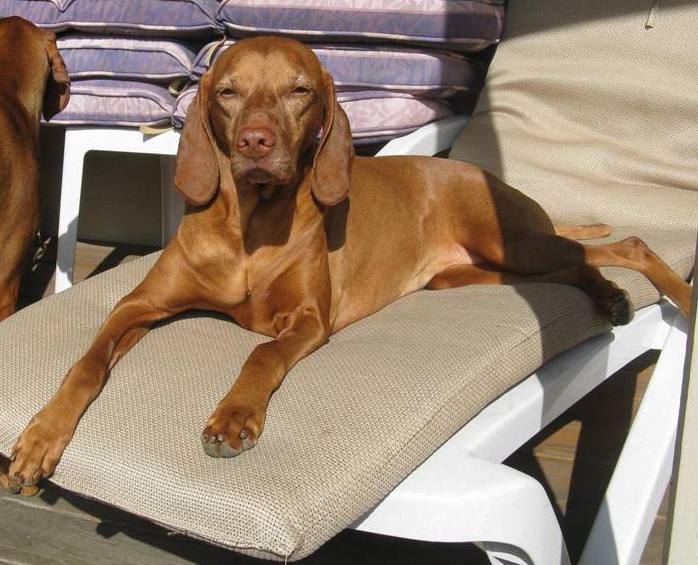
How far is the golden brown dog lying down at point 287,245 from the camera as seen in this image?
1.96m

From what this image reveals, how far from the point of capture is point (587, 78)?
3.36 m

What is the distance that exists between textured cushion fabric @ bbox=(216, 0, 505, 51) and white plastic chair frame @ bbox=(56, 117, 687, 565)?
1377mm

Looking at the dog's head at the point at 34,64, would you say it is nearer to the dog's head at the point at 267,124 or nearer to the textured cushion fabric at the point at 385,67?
the textured cushion fabric at the point at 385,67

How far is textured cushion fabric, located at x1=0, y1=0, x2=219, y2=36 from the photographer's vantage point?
3582mm

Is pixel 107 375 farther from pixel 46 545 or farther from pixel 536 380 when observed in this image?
pixel 536 380

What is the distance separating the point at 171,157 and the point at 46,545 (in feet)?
8.17

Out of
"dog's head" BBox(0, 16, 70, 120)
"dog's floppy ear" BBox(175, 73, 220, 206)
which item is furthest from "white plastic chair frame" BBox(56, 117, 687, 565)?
"dog's head" BBox(0, 16, 70, 120)

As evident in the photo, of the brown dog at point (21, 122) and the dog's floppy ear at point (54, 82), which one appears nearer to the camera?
the brown dog at point (21, 122)

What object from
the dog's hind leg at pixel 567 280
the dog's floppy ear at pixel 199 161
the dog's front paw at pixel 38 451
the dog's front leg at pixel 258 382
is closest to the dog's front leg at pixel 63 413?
the dog's front paw at pixel 38 451

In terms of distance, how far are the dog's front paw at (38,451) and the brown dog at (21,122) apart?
152cm

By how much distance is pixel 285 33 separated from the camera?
3.46m

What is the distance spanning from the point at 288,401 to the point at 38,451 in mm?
504

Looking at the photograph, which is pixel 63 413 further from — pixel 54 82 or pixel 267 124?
pixel 54 82

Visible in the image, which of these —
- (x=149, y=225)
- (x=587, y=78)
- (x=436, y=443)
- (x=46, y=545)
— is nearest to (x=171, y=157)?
(x=149, y=225)
